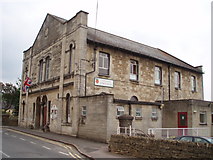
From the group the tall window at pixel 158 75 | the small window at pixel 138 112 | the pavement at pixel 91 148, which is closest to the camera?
the pavement at pixel 91 148

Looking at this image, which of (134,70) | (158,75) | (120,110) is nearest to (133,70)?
(134,70)

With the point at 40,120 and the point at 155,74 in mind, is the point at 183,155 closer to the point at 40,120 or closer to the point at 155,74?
the point at 155,74

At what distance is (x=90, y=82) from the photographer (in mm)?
19453

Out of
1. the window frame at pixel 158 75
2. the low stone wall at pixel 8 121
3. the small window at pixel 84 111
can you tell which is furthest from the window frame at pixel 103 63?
the low stone wall at pixel 8 121

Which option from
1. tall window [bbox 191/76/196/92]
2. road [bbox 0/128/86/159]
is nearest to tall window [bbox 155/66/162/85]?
tall window [bbox 191/76/196/92]

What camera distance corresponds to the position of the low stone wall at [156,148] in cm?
837

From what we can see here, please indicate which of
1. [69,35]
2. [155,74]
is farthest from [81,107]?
[155,74]

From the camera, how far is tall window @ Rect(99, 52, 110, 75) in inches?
822

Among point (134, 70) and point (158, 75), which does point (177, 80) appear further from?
point (134, 70)

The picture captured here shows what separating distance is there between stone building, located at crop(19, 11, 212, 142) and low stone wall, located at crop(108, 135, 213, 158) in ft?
12.6

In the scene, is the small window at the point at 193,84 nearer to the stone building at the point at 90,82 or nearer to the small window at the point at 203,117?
the stone building at the point at 90,82

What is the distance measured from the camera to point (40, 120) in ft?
82.5

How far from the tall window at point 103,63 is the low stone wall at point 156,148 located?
31.3 feet

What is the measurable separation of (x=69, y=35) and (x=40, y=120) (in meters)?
10.4
